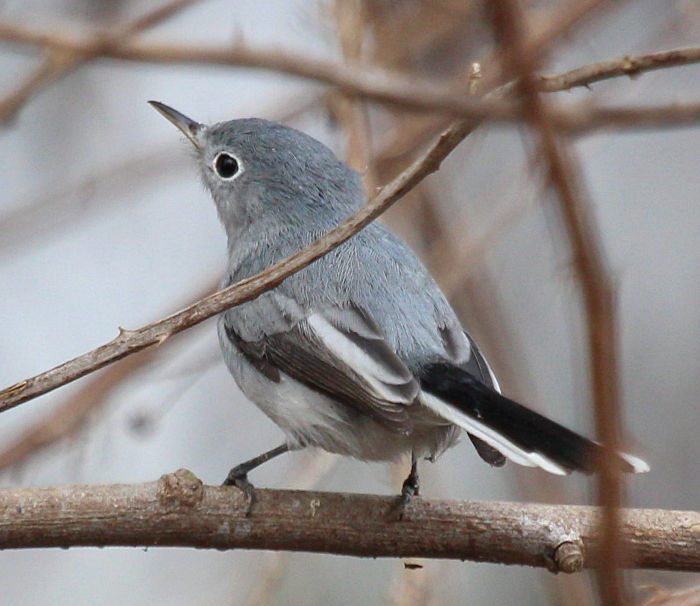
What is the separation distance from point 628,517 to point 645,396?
336cm

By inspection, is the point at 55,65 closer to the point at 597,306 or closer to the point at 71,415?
the point at 71,415

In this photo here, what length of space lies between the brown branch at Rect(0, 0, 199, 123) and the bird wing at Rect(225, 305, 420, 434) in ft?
3.79

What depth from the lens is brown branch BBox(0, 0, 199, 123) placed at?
3389mm

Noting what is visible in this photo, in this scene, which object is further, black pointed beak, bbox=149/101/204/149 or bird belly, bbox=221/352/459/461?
black pointed beak, bbox=149/101/204/149

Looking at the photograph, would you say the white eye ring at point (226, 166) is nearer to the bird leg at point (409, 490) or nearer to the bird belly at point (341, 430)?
the bird belly at point (341, 430)

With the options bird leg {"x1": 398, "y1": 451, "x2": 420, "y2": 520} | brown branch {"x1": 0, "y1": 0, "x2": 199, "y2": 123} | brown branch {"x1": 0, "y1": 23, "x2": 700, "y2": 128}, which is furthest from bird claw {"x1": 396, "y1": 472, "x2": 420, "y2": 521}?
brown branch {"x1": 0, "y1": 0, "x2": 199, "y2": 123}

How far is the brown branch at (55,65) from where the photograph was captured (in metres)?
3.39

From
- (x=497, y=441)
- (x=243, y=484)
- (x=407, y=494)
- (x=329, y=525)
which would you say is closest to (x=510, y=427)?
(x=497, y=441)

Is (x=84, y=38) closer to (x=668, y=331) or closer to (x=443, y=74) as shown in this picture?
(x=443, y=74)

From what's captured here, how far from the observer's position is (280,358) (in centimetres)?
282

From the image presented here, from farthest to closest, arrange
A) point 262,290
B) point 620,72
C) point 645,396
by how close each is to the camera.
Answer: point 645,396
point 262,290
point 620,72

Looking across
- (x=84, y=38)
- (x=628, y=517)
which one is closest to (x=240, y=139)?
(x=84, y=38)

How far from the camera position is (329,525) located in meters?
2.43

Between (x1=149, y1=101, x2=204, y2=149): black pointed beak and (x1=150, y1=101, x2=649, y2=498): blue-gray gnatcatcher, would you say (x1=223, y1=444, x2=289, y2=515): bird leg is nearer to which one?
(x1=150, y1=101, x2=649, y2=498): blue-gray gnatcatcher
